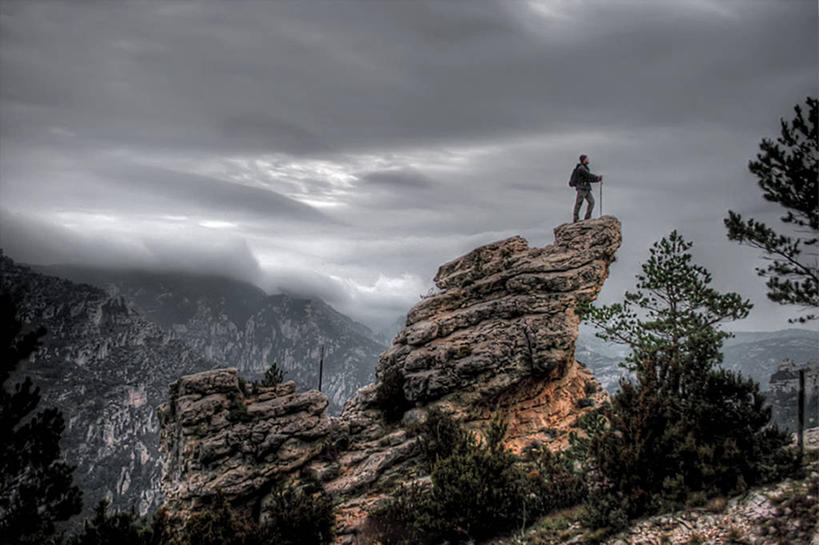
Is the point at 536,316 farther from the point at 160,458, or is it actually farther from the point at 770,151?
the point at 160,458

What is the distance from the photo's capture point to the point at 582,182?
21.5 m

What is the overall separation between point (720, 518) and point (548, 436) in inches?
384

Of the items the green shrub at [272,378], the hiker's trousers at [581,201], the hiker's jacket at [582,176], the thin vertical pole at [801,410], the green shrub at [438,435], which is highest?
the hiker's jacket at [582,176]

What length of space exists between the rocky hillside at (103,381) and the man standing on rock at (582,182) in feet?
383

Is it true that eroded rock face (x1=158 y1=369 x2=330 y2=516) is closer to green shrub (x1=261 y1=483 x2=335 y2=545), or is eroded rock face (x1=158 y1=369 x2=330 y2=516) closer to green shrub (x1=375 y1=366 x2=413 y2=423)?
green shrub (x1=261 y1=483 x2=335 y2=545)

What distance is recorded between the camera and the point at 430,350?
21.0 meters

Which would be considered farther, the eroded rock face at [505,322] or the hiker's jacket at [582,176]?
the hiker's jacket at [582,176]

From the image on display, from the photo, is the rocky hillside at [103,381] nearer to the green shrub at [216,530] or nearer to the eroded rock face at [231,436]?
the eroded rock face at [231,436]

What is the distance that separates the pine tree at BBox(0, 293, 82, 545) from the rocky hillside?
102 metres

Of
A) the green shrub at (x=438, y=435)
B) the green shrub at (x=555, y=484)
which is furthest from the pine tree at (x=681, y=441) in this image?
the green shrub at (x=438, y=435)

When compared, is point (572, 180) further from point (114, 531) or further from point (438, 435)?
point (114, 531)

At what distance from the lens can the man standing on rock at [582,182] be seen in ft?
69.1

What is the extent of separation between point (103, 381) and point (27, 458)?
547 ft

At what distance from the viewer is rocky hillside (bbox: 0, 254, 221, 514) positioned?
126m
